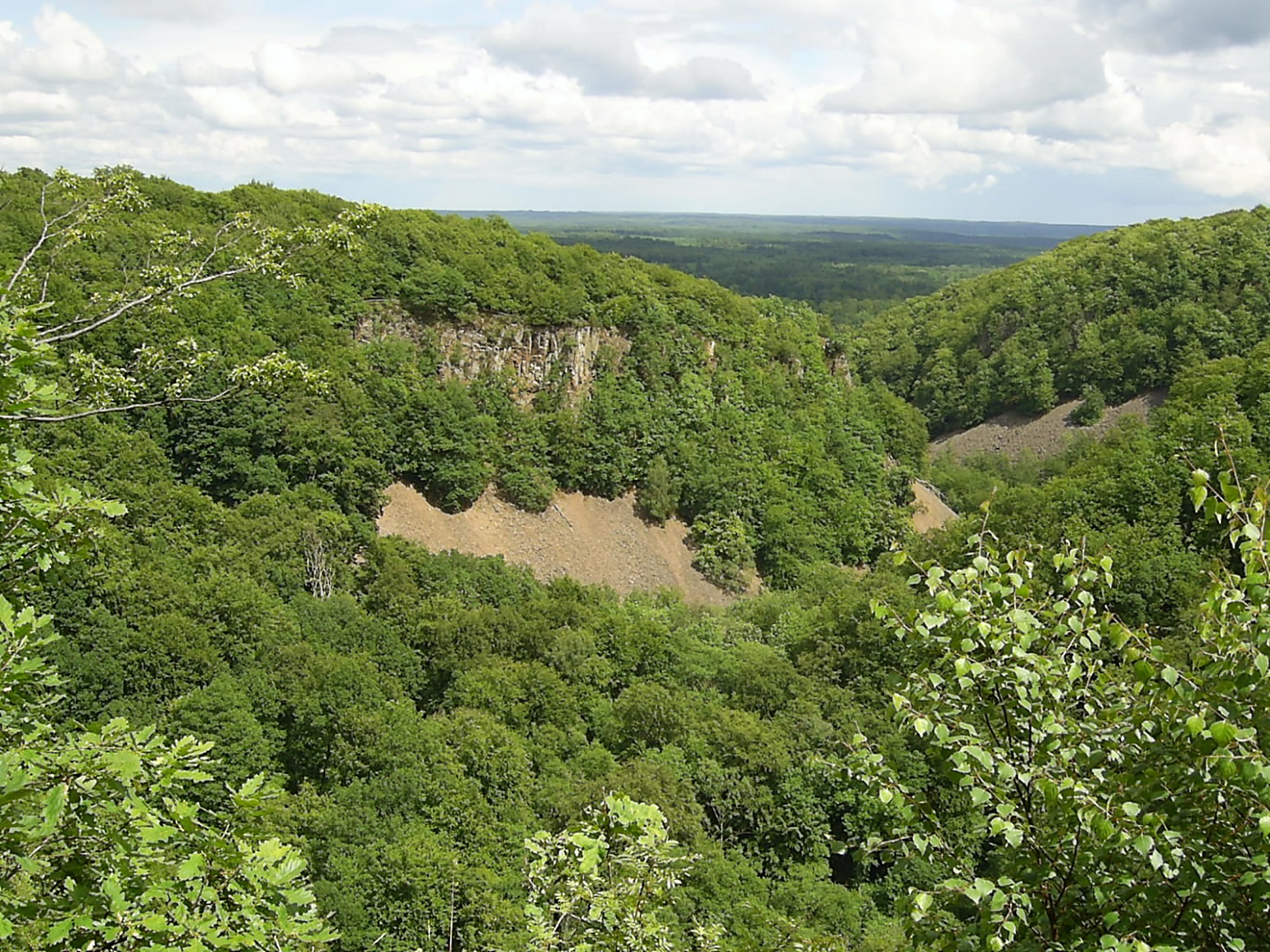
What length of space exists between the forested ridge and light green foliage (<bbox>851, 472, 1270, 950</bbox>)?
3cm

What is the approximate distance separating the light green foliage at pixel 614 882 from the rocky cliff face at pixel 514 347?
132 feet

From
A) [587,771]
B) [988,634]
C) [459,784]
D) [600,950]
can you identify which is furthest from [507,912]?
[988,634]

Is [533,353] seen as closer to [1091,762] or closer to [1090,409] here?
[1090,409]

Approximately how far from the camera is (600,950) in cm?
621

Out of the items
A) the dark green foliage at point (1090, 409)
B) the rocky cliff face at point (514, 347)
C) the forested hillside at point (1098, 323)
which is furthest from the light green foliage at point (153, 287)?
the dark green foliage at point (1090, 409)

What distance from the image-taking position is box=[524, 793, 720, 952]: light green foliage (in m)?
6.21

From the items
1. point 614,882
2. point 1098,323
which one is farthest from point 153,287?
point 1098,323

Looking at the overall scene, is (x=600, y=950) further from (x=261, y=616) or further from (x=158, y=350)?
(x=261, y=616)

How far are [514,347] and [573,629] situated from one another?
20.4 meters

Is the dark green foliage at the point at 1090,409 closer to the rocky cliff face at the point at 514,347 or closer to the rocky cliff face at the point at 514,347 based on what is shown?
the rocky cliff face at the point at 514,347

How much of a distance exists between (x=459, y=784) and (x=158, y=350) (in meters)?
13.9

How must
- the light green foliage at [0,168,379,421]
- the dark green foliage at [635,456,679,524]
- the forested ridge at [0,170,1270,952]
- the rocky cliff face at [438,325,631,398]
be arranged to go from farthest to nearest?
1. the dark green foliage at [635,456,679,524]
2. the rocky cliff face at [438,325,631,398]
3. the light green foliage at [0,168,379,421]
4. the forested ridge at [0,170,1270,952]

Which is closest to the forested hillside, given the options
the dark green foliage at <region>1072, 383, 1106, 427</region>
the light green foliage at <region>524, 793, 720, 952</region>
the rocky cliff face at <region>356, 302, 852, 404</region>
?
the dark green foliage at <region>1072, 383, 1106, 427</region>

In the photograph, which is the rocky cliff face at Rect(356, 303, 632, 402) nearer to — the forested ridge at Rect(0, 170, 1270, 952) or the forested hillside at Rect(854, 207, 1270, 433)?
the forested ridge at Rect(0, 170, 1270, 952)
